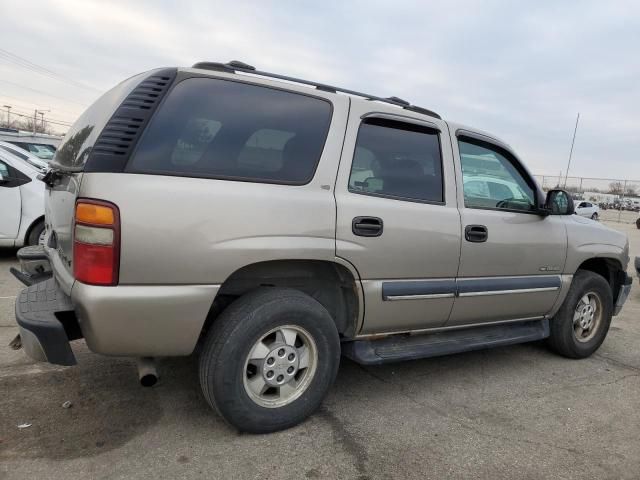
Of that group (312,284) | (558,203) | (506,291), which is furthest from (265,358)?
(558,203)

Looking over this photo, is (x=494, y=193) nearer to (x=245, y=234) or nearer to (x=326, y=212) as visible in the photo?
(x=326, y=212)

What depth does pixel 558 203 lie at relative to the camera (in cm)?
404

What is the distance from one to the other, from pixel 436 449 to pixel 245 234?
1.60m

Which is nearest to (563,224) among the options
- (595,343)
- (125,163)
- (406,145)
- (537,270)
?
(537,270)

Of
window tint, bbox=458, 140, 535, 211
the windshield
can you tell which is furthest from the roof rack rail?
the windshield

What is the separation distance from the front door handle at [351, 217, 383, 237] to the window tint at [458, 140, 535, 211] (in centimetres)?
85

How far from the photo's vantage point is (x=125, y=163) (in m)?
2.40

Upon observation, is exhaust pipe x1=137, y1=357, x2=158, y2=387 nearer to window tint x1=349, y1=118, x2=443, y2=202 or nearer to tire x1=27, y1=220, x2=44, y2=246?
window tint x1=349, y1=118, x2=443, y2=202

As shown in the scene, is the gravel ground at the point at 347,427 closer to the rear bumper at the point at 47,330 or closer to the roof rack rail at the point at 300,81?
the rear bumper at the point at 47,330

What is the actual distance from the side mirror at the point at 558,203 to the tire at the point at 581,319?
2.37 feet

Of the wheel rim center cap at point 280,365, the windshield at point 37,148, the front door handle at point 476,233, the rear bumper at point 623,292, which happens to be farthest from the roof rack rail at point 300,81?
the windshield at point 37,148

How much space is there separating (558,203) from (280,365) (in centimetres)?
263

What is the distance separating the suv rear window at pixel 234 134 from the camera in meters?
2.51

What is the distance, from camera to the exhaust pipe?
8.67 feet
